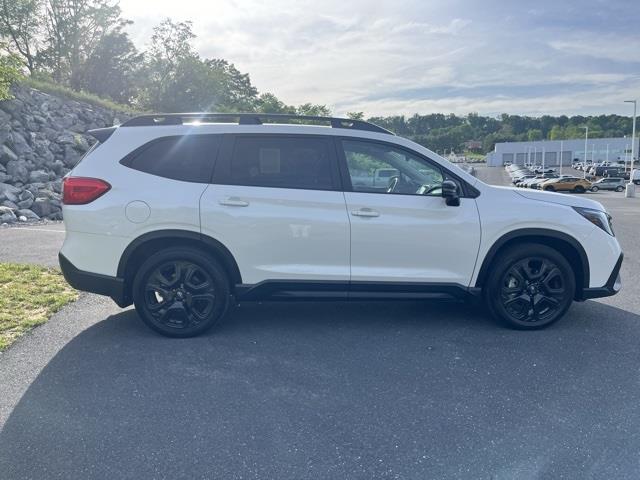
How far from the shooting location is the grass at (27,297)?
452cm

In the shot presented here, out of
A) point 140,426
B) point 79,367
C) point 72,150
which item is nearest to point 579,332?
point 140,426

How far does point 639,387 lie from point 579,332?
44.2 inches

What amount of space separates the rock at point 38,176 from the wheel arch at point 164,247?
1346 cm

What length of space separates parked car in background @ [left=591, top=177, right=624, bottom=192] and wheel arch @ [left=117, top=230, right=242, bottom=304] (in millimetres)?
44423

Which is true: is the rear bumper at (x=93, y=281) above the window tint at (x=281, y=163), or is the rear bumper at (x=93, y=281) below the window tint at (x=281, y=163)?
below

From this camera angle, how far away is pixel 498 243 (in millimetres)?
4398

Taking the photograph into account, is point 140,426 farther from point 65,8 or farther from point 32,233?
point 65,8

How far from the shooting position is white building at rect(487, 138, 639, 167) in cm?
10106

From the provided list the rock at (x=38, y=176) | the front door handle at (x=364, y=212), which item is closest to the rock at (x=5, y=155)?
the rock at (x=38, y=176)

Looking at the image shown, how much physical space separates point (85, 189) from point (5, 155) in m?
14.0

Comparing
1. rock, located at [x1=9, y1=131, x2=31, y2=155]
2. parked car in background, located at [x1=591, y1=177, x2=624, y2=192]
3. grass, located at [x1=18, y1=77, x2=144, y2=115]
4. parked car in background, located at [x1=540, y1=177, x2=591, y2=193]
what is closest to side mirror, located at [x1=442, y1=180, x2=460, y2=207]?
rock, located at [x1=9, y1=131, x2=31, y2=155]

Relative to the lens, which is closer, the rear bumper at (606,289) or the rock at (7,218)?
the rear bumper at (606,289)

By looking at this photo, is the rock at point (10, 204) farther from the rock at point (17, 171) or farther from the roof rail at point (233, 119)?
the roof rail at point (233, 119)

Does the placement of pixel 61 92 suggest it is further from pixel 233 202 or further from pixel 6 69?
pixel 233 202
